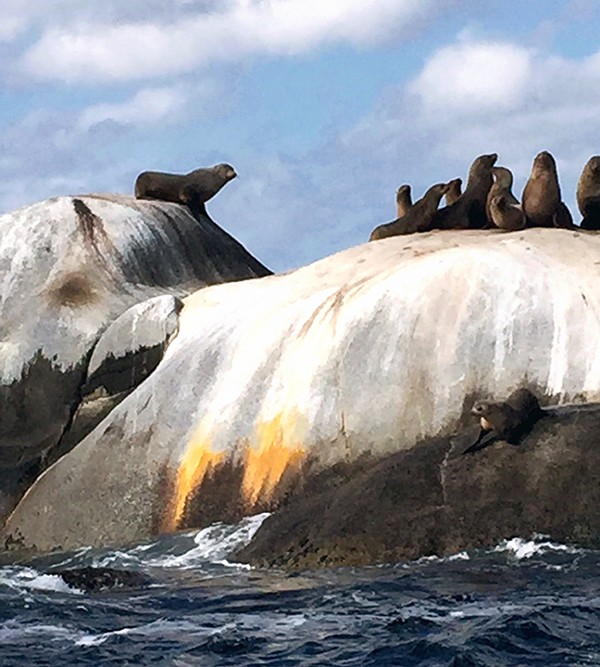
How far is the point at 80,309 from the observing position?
66.1 ft

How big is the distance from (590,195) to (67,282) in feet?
20.9

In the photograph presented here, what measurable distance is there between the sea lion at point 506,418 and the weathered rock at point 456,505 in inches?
3.1

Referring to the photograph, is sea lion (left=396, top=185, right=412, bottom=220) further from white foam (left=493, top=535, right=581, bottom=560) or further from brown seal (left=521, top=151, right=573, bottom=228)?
white foam (left=493, top=535, right=581, bottom=560)

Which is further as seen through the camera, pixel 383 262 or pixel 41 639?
pixel 383 262

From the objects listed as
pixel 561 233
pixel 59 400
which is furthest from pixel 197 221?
pixel 561 233

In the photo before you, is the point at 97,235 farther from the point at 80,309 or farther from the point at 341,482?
the point at 341,482

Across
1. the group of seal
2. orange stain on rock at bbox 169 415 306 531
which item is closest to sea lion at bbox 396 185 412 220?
the group of seal

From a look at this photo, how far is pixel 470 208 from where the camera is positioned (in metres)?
20.8

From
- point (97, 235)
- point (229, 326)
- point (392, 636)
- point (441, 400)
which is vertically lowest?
point (392, 636)

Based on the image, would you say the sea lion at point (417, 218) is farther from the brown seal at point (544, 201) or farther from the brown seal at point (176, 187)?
the brown seal at point (176, 187)

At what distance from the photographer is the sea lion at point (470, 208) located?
20.7 metres

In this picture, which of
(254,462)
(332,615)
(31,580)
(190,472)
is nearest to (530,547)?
(332,615)

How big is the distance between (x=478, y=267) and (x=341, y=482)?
9.00 feet

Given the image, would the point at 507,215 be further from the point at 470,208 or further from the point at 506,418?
the point at 506,418
